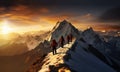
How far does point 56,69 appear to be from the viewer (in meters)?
48.9

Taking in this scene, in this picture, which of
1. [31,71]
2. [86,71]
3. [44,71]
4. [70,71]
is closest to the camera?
[70,71]

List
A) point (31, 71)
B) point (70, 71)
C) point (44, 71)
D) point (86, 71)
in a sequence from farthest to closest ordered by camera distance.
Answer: point (31, 71) < point (86, 71) < point (44, 71) < point (70, 71)

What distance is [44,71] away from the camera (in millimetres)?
48844

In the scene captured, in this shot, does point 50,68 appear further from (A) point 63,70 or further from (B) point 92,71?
(B) point 92,71

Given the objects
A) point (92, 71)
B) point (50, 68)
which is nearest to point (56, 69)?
point (50, 68)

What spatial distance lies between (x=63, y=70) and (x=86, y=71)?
11.5 meters

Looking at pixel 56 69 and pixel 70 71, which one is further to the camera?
pixel 56 69

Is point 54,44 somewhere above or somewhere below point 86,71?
above

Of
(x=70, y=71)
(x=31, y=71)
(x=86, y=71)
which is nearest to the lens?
(x=70, y=71)

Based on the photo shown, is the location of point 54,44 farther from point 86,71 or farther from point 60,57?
point 86,71

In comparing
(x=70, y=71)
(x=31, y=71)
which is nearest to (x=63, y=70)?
(x=70, y=71)

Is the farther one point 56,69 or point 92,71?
point 92,71

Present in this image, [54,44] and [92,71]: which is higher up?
[54,44]

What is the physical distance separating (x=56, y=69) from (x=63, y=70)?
7.72 ft
